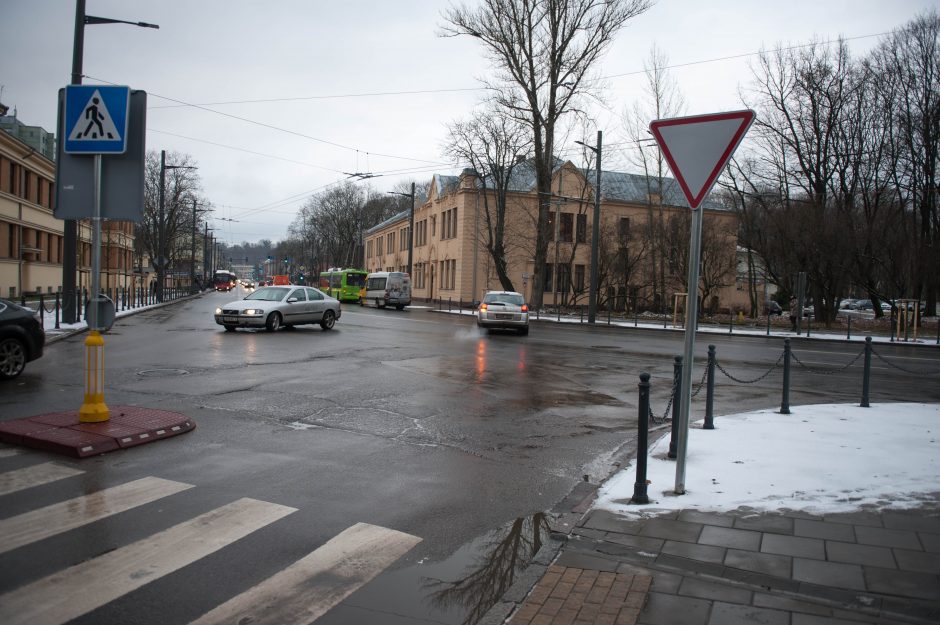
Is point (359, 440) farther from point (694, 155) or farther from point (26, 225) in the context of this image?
point (26, 225)

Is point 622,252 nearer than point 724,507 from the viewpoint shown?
No

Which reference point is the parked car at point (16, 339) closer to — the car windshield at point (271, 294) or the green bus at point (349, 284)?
the car windshield at point (271, 294)

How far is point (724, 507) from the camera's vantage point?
5379 millimetres

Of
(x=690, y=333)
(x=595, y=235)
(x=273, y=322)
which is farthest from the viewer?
(x=595, y=235)

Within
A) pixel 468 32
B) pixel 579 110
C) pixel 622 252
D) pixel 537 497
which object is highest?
pixel 468 32

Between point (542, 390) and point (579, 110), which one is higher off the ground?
point (579, 110)

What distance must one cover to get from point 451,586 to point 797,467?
4120 mm

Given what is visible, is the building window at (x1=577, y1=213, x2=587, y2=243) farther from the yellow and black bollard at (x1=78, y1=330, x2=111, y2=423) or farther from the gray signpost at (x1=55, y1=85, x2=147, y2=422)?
the yellow and black bollard at (x1=78, y1=330, x2=111, y2=423)

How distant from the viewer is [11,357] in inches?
419

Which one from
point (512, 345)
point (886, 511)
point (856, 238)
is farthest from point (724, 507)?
point (856, 238)

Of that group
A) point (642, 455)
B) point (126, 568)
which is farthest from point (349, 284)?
point (126, 568)

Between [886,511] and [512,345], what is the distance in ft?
50.3

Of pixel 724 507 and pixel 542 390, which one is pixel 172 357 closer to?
pixel 542 390

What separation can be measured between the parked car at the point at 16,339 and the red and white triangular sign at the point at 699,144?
10.3 metres
